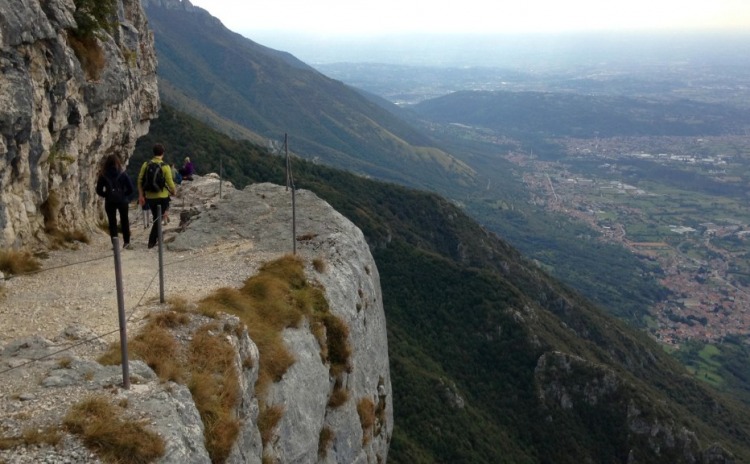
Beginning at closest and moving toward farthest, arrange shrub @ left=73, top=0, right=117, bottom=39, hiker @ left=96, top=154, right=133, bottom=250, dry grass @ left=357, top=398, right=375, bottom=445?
hiker @ left=96, top=154, right=133, bottom=250
dry grass @ left=357, top=398, right=375, bottom=445
shrub @ left=73, top=0, right=117, bottom=39

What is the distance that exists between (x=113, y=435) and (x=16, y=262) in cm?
930

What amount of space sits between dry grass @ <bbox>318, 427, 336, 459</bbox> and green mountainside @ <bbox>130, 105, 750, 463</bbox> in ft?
115

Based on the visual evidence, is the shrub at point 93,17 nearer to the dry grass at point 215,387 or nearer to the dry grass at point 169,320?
the dry grass at point 169,320

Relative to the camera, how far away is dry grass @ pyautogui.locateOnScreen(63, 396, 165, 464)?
8.58 meters

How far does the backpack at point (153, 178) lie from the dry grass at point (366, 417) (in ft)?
34.7

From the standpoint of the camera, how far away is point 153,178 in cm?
1847

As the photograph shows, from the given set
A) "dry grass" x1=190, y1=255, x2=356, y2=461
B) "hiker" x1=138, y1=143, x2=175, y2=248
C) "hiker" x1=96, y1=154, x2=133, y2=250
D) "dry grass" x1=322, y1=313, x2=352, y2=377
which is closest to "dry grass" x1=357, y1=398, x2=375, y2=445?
"dry grass" x1=190, y1=255, x2=356, y2=461

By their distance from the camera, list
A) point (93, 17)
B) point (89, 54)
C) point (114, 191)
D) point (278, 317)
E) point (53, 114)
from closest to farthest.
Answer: point (278, 317) < point (114, 191) < point (53, 114) < point (89, 54) < point (93, 17)

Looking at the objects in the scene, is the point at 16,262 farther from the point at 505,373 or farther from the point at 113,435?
the point at 505,373

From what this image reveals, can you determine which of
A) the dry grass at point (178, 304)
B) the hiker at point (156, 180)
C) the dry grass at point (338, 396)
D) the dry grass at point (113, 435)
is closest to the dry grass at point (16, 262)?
the hiker at point (156, 180)

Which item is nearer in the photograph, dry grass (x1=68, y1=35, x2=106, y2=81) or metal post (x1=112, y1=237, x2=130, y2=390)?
metal post (x1=112, y1=237, x2=130, y2=390)

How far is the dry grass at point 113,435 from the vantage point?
8.58 meters

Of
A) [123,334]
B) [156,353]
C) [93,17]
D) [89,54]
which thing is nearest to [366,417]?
[156,353]

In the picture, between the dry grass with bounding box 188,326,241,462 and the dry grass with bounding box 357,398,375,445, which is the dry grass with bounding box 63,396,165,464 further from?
the dry grass with bounding box 357,398,375,445
